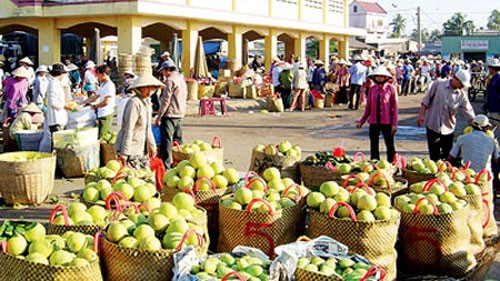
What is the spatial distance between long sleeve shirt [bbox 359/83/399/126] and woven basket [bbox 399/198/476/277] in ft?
12.9

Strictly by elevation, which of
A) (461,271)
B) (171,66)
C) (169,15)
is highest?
(169,15)

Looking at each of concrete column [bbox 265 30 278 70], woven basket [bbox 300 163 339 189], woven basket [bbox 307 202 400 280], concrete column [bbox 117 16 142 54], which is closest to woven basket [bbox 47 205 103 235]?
woven basket [bbox 307 202 400 280]

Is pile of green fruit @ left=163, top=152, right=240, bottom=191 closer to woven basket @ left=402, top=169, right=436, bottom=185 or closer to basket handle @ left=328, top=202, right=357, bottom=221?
basket handle @ left=328, top=202, right=357, bottom=221

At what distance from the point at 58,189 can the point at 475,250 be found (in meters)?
5.89

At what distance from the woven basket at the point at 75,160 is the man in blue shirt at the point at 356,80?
12.8m

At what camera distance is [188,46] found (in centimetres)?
2333

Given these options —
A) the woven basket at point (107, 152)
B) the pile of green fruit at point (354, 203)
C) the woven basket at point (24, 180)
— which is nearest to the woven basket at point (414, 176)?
the pile of green fruit at point (354, 203)

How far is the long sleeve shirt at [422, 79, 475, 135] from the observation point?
333 inches

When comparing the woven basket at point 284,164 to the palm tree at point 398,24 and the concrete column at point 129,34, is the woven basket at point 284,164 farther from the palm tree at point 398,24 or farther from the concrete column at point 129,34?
the palm tree at point 398,24

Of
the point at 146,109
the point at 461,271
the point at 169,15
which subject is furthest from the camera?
the point at 169,15

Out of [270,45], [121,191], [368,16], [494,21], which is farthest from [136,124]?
[494,21]

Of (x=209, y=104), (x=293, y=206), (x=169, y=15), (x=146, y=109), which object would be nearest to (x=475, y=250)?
(x=293, y=206)

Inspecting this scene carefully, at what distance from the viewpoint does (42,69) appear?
39.9ft

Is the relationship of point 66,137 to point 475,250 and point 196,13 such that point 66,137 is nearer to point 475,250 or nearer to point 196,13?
point 475,250
